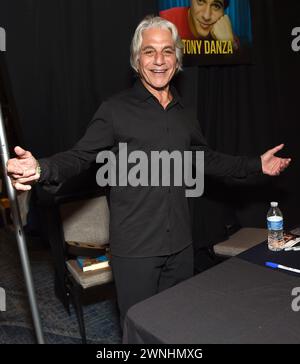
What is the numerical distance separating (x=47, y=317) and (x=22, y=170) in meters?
1.64

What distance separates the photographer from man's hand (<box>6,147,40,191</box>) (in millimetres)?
1193

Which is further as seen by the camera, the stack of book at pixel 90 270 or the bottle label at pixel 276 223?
the stack of book at pixel 90 270

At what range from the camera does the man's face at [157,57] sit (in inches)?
62.9

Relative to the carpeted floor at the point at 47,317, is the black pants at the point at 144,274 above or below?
above

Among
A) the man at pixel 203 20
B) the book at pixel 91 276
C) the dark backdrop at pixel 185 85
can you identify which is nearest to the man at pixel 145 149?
the book at pixel 91 276

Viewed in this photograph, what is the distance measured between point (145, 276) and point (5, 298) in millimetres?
1652

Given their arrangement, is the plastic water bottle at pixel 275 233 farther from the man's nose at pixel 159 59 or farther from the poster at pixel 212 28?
the poster at pixel 212 28

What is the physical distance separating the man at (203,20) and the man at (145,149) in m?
1.02

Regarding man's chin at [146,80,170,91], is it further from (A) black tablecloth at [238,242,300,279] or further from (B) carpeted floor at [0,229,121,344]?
(B) carpeted floor at [0,229,121,344]

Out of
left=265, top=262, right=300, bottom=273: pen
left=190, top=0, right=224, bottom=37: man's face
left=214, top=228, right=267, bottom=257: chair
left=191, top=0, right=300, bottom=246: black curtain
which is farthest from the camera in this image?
left=191, top=0, right=300, bottom=246: black curtain

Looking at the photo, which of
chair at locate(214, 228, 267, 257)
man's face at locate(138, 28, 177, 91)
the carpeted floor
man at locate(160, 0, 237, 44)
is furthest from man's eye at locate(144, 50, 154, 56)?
the carpeted floor

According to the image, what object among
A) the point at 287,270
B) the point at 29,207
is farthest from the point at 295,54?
the point at 29,207

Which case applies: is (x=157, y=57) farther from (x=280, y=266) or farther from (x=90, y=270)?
(x=90, y=270)
